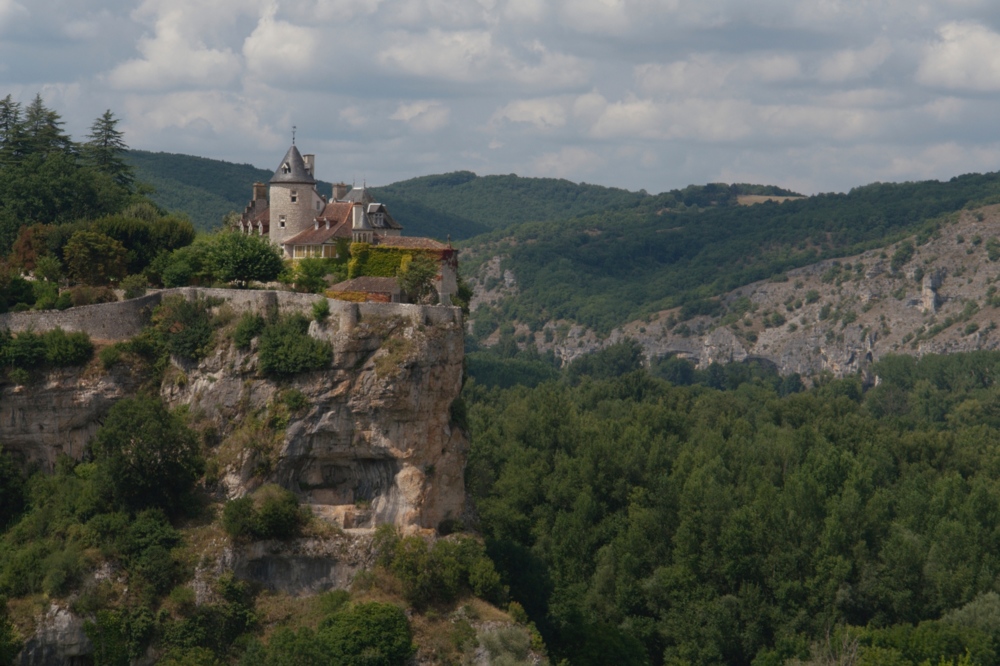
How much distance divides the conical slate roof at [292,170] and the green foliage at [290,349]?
34.2 feet

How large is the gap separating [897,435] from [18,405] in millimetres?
70485

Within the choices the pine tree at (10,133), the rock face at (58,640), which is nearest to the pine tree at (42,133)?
the pine tree at (10,133)

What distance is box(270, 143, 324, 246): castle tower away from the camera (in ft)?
245

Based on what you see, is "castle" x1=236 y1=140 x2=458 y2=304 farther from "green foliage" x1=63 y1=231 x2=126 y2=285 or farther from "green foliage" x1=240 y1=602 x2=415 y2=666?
"green foliage" x1=240 y1=602 x2=415 y2=666

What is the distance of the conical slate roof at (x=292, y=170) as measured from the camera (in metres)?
74.6

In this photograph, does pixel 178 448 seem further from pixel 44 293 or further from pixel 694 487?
pixel 694 487

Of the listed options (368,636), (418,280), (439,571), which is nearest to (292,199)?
(418,280)

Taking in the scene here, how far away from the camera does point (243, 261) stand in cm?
7100

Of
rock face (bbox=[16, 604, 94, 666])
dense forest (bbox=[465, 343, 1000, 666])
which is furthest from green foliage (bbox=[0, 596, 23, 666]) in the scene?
dense forest (bbox=[465, 343, 1000, 666])

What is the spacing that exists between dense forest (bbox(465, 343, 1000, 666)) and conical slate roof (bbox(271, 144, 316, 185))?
16.6 metres

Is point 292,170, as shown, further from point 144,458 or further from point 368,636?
point 368,636

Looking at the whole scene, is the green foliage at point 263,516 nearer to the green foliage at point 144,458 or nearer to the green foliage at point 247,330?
the green foliage at point 144,458

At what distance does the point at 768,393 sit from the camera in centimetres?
16400

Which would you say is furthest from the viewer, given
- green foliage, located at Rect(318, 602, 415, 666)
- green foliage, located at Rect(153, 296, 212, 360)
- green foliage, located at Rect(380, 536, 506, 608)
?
green foliage, located at Rect(153, 296, 212, 360)
